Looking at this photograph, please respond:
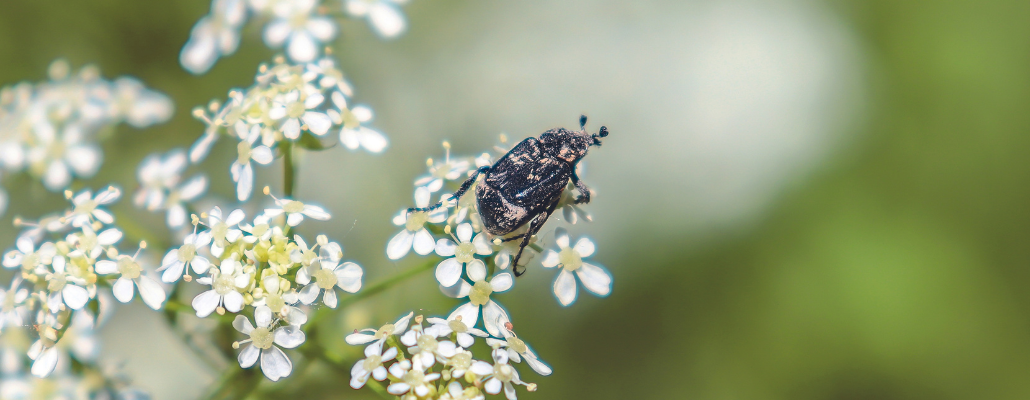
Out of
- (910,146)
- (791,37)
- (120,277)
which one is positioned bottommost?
(120,277)

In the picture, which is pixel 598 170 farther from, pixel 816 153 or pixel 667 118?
pixel 816 153

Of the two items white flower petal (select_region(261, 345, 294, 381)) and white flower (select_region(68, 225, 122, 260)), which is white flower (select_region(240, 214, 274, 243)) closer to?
white flower petal (select_region(261, 345, 294, 381))

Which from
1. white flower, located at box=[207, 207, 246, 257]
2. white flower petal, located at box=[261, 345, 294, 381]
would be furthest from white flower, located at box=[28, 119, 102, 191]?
white flower petal, located at box=[261, 345, 294, 381]

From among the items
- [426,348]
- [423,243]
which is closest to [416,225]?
[423,243]

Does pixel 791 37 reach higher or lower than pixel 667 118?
higher

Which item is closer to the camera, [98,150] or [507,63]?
[98,150]

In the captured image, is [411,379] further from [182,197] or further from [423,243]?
[182,197]

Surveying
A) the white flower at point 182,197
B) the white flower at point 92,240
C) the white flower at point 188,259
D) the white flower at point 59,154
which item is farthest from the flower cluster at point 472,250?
the white flower at point 59,154

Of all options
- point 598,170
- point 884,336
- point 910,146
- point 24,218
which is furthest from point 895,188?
point 24,218
